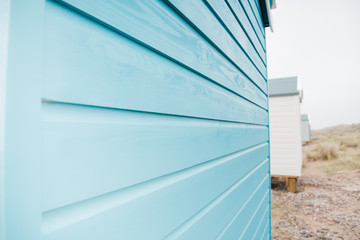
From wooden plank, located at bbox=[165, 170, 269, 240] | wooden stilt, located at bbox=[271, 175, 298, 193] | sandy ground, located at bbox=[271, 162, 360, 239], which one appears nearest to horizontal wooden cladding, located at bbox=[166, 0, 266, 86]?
wooden plank, located at bbox=[165, 170, 269, 240]

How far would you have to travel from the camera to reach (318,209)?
211 inches

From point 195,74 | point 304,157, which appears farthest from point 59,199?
point 304,157

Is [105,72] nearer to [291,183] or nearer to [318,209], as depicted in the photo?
[318,209]

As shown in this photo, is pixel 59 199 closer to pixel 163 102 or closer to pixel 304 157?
pixel 163 102

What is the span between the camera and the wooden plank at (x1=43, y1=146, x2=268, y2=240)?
382 millimetres

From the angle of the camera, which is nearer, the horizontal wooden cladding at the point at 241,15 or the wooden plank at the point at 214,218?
the wooden plank at the point at 214,218

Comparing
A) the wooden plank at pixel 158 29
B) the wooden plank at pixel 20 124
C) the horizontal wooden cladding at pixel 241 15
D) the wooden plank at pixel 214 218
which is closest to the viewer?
the wooden plank at pixel 20 124

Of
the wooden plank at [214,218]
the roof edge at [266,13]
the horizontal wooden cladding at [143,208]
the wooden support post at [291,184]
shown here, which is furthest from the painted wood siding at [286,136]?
the horizontal wooden cladding at [143,208]

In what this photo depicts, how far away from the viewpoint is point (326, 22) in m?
20.3

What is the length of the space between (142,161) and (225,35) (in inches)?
40.9

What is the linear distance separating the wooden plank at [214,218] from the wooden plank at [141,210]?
4 centimetres

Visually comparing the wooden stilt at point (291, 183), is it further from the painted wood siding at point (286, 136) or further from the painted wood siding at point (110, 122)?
the painted wood siding at point (110, 122)

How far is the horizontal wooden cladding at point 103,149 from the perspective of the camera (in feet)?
1.17

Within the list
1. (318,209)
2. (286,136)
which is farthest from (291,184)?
(286,136)
